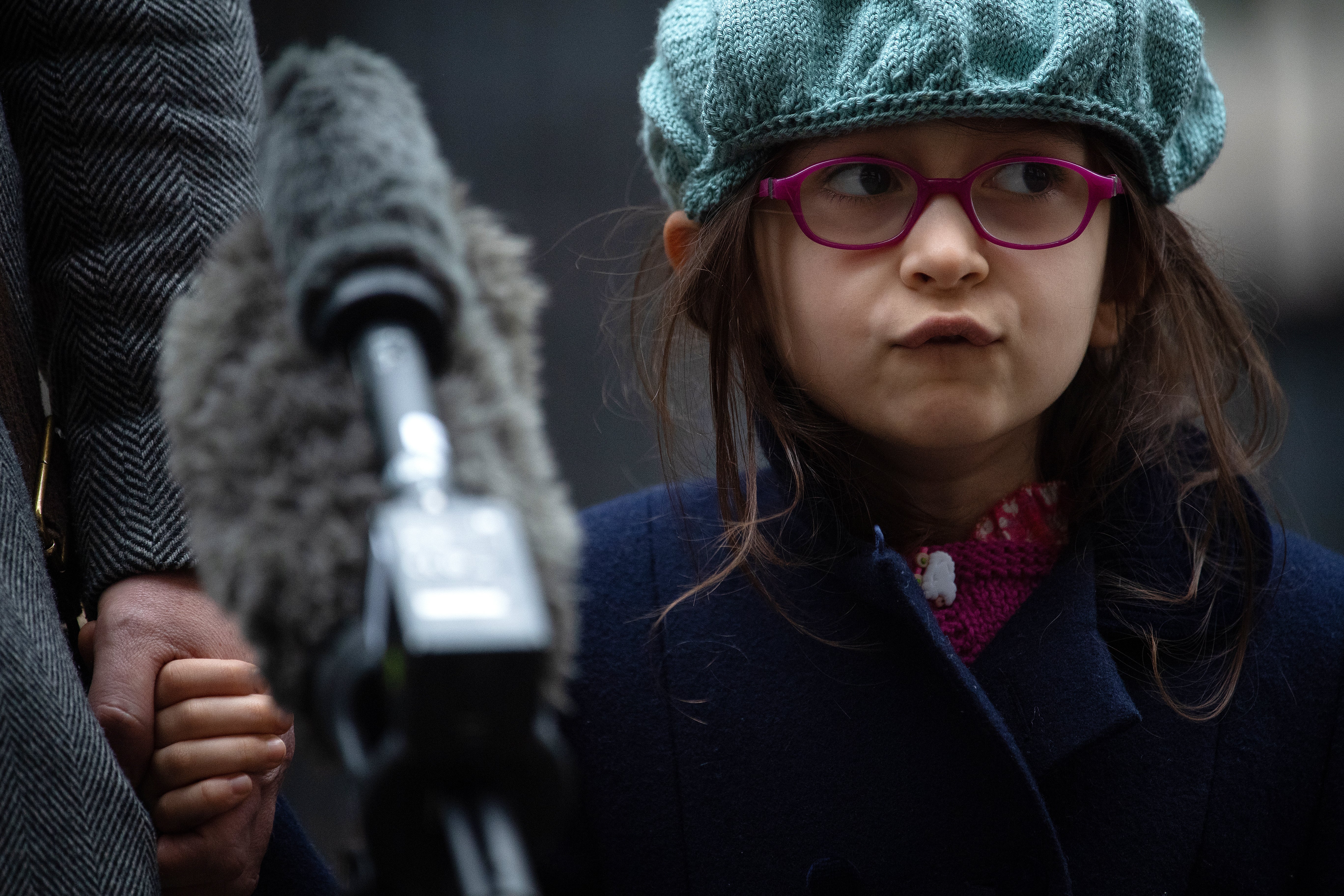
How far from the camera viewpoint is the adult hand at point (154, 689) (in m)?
0.98

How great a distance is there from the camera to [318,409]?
534 mm

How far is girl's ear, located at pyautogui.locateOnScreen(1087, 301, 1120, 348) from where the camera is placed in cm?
148

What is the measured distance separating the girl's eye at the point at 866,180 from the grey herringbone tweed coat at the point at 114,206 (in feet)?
1.92

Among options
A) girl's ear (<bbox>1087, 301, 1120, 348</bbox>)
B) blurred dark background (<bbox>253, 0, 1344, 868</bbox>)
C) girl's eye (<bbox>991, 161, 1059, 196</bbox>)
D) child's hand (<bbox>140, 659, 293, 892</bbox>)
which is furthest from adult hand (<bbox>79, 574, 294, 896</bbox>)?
blurred dark background (<bbox>253, 0, 1344, 868</bbox>)

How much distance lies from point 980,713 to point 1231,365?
630mm

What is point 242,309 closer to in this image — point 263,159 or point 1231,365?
point 263,159

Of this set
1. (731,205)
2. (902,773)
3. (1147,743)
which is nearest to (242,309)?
(731,205)

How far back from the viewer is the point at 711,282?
4.72 feet

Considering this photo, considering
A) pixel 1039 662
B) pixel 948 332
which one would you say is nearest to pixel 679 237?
pixel 948 332

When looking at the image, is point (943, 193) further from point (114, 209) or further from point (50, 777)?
point (50, 777)

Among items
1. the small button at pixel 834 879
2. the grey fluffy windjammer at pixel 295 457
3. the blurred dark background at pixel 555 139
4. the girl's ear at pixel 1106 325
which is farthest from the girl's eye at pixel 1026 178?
the blurred dark background at pixel 555 139


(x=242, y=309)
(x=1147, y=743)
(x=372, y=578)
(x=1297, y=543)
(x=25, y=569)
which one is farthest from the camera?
(x=1297, y=543)

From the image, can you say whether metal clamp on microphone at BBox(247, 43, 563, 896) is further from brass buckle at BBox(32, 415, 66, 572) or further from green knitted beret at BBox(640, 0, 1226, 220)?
green knitted beret at BBox(640, 0, 1226, 220)

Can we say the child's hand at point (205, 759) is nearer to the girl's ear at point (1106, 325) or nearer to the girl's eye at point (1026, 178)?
the girl's eye at point (1026, 178)
